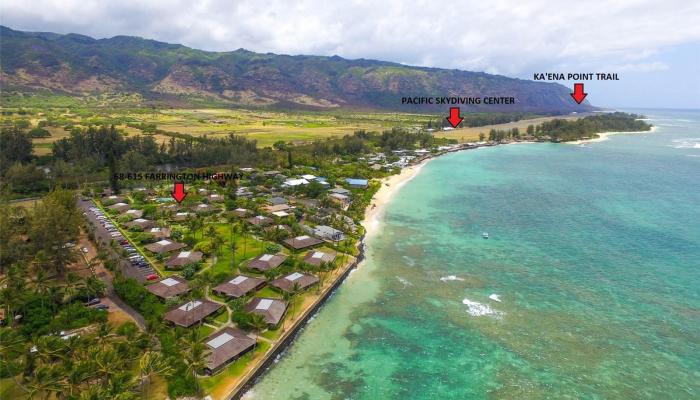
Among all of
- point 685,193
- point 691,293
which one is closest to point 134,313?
point 691,293

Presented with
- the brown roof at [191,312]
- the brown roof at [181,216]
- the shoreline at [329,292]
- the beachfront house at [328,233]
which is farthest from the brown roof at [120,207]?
the shoreline at [329,292]

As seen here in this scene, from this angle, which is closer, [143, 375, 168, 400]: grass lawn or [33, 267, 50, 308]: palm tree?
[143, 375, 168, 400]: grass lawn

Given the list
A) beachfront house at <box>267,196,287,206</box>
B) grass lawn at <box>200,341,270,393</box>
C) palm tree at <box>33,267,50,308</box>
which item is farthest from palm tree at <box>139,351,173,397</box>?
beachfront house at <box>267,196,287,206</box>

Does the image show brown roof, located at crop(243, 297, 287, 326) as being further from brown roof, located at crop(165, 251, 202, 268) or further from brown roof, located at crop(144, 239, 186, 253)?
brown roof, located at crop(144, 239, 186, 253)

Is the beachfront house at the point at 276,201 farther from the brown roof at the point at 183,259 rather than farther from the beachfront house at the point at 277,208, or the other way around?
the brown roof at the point at 183,259

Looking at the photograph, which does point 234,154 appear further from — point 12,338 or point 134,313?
point 12,338
